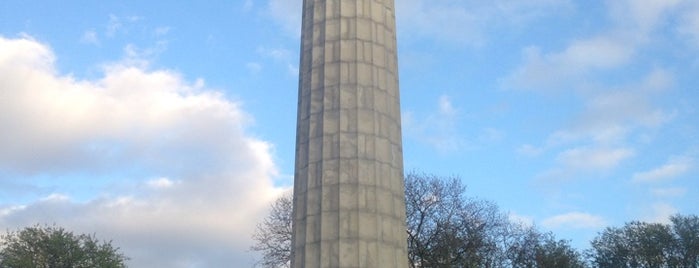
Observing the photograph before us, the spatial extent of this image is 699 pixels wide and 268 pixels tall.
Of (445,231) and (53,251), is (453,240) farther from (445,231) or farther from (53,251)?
(53,251)

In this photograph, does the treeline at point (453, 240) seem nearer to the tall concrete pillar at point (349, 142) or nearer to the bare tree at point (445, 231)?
the bare tree at point (445, 231)

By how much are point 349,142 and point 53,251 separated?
39.4m

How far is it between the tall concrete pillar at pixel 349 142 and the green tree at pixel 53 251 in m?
37.1

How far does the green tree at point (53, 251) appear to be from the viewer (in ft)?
166

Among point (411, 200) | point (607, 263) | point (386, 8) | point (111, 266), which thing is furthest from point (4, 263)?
point (607, 263)

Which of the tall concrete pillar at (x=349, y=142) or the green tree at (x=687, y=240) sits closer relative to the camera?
the tall concrete pillar at (x=349, y=142)

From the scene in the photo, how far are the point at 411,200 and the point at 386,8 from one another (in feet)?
87.5

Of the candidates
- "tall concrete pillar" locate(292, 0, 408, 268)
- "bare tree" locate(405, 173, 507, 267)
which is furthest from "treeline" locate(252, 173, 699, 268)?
"tall concrete pillar" locate(292, 0, 408, 268)

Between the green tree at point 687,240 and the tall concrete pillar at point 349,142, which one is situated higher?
the green tree at point 687,240

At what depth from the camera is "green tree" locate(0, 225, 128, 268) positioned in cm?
5053

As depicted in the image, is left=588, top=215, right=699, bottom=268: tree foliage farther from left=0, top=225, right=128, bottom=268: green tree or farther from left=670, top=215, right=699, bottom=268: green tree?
left=0, top=225, right=128, bottom=268: green tree

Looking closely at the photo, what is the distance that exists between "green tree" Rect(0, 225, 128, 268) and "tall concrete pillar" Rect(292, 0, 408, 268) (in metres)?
37.1

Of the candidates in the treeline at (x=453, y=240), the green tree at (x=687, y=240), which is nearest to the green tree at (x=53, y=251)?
the treeline at (x=453, y=240)

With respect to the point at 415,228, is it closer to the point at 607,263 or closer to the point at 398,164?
the point at 607,263
